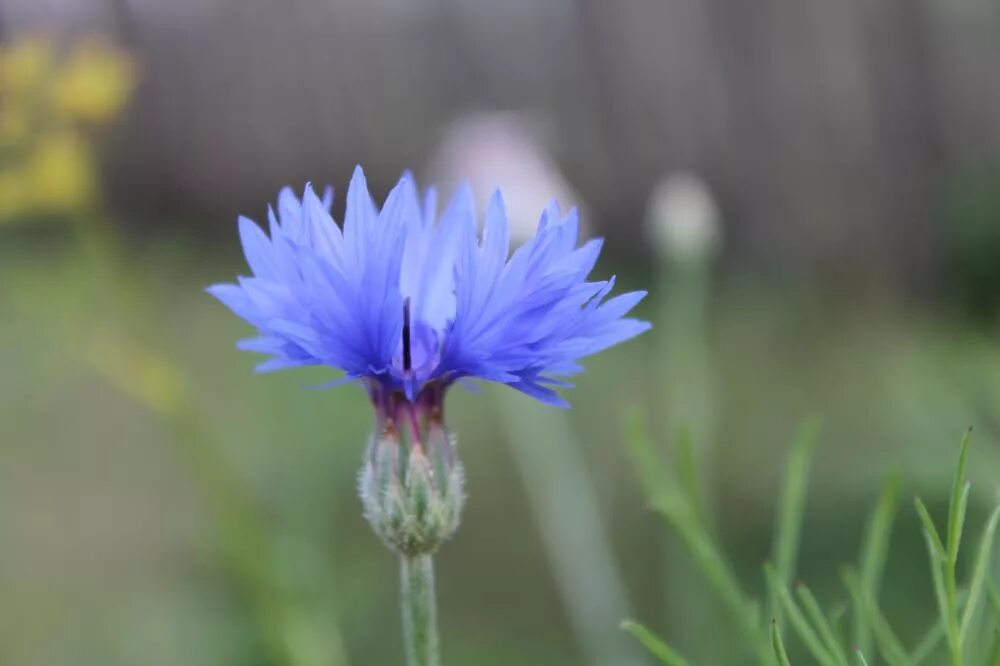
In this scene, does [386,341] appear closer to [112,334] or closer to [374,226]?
[374,226]

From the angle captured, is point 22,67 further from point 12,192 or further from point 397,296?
point 397,296

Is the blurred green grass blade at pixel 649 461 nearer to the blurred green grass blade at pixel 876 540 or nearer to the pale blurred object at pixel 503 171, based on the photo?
the blurred green grass blade at pixel 876 540

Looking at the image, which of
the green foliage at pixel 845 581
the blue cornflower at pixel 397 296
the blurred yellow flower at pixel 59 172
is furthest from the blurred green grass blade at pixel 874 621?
the blurred yellow flower at pixel 59 172

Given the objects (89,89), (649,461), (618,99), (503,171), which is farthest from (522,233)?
(618,99)

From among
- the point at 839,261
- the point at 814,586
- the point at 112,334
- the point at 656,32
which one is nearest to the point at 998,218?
the point at 839,261

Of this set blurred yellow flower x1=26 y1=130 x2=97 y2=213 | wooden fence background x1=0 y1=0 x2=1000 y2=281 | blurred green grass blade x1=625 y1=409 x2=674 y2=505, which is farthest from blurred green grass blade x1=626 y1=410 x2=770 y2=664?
wooden fence background x1=0 y1=0 x2=1000 y2=281

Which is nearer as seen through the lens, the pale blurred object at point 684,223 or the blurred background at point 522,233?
the blurred background at point 522,233
